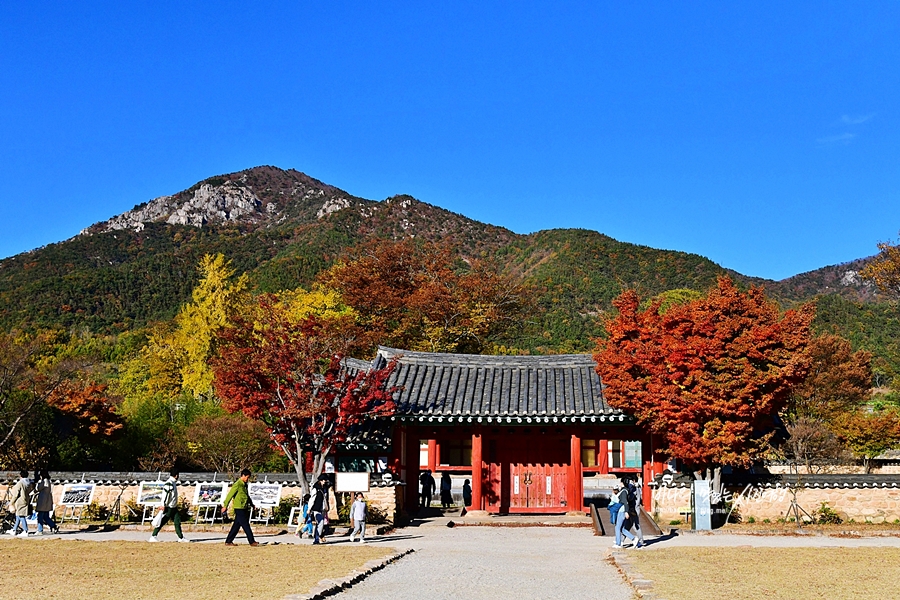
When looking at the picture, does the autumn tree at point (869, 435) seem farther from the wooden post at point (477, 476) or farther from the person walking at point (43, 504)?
the person walking at point (43, 504)

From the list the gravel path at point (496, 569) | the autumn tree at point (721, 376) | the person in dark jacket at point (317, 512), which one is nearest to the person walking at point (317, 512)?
the person in dark jacket at point (317, 512)

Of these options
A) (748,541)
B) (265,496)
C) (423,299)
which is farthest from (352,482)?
(423,299)

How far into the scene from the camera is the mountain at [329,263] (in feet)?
242

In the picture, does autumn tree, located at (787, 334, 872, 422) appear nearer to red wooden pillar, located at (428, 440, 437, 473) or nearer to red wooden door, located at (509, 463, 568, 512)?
red wooden door, located at (509, 463, 568, 512)

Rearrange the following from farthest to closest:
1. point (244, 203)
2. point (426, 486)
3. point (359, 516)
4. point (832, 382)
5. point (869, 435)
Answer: point (244, 203) < point (832, 382) < point (869, 435) < point (426, 486) < point (359, 516)

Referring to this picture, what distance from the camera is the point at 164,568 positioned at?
1323 centimetres

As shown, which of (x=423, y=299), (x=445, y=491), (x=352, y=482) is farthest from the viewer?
(x=423, y=299)

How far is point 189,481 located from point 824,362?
38.8 meters

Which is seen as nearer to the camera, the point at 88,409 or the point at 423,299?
the point at 88,409

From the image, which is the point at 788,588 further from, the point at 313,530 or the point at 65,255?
the point at 65,255

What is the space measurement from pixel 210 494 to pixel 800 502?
47.3ft

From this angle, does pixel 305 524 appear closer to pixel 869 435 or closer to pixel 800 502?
pixel 800 502

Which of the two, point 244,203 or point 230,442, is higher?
point 244,203

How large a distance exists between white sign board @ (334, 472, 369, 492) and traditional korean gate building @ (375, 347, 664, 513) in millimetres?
3176
